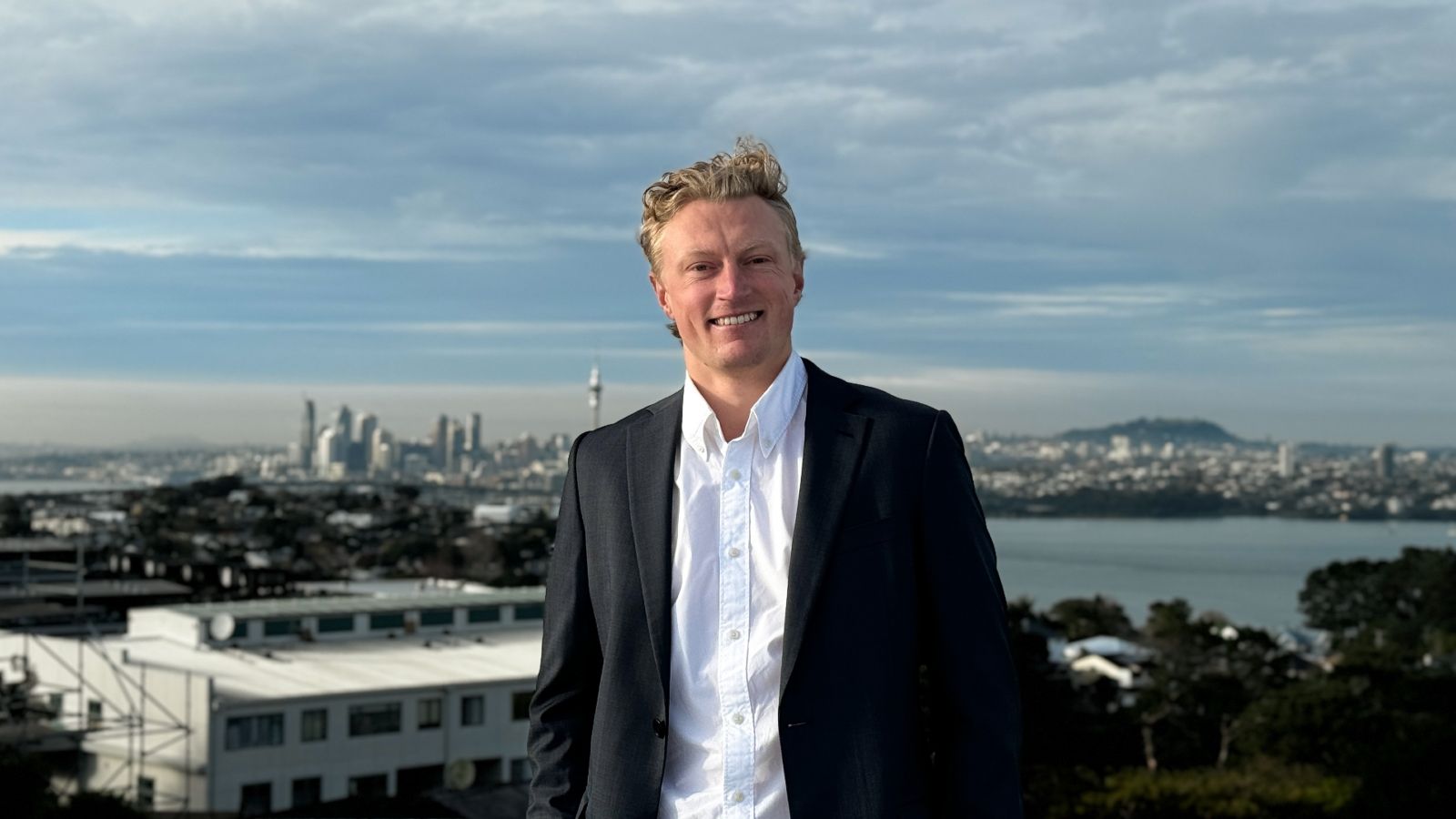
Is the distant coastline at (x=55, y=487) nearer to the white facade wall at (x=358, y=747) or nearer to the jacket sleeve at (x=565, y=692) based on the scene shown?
the white facade wall at (x=358, y=747)

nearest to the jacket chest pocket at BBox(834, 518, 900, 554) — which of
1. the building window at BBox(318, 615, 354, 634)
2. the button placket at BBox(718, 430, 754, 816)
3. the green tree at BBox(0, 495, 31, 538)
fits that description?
the button placket at BBox(718, 430, 754, 816)

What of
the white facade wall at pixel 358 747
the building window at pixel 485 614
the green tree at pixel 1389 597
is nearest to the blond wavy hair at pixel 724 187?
the white facade wall at pixel 358 747

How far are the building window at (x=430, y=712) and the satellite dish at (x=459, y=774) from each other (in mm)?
1090

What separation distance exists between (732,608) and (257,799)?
1783 cm

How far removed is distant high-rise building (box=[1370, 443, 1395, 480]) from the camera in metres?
107

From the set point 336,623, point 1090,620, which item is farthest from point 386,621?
point 1090,620

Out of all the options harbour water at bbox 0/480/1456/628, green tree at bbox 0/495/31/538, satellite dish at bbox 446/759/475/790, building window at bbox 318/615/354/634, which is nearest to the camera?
satellite dish at bbox 446/759/475/790

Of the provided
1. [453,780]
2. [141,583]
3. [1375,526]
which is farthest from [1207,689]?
[1375,526]

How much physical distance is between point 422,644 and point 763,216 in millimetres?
21951

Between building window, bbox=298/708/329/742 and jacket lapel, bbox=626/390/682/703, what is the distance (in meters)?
17.4

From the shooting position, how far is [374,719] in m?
18.8

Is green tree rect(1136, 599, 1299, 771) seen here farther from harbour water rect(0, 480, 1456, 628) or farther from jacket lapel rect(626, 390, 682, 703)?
jacket lapel rect(626, 390, 682, 703)

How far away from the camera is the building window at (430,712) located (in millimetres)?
19281

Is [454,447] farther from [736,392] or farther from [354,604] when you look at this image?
[736,392]
